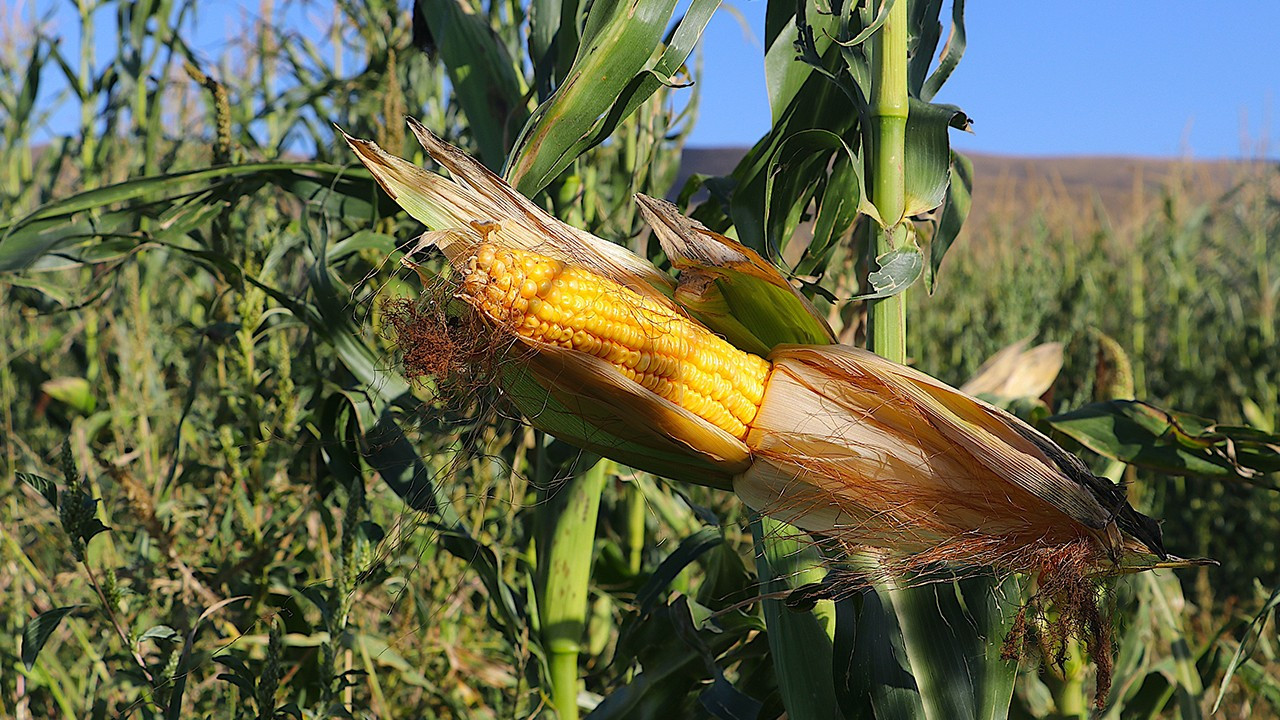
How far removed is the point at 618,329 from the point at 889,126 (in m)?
0.43

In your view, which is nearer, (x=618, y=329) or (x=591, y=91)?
(x=618, y=329)

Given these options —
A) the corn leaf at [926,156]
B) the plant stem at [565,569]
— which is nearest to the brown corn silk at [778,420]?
the corn leaf at [926,156]

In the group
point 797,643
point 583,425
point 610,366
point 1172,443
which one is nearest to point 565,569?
point 797,643

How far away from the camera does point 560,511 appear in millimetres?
1422

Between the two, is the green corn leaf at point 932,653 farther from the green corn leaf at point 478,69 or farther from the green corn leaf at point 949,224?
the green corn leaf at point 478,69

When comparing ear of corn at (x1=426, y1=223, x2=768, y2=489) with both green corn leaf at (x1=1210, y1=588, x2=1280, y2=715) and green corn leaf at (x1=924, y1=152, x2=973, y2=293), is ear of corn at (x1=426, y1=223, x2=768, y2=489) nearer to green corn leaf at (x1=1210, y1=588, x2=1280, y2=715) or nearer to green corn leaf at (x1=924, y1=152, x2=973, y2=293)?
green corn leaf at (x1=924, y1=152, x2=973, y2=293)

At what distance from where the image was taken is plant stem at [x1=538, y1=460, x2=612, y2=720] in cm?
142

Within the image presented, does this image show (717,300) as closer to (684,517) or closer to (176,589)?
(176,589)

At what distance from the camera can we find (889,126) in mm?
995

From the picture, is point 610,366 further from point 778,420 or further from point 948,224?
point 948,224

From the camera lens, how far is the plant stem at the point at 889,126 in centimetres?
99

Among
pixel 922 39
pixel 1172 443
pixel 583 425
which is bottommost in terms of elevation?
pixel 1172 443

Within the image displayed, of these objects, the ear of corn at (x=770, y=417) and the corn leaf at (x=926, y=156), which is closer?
the ear of corn at (x=770, y=417)

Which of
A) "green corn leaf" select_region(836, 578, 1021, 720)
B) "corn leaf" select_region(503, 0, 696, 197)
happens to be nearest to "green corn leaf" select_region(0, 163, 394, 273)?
"corn leaf" select_region(503, 0, 696, 197)
